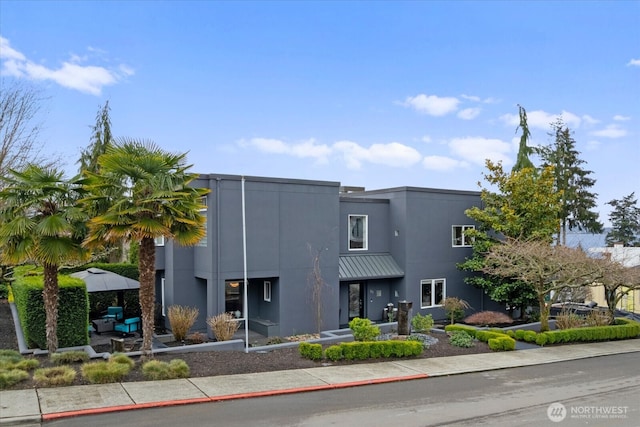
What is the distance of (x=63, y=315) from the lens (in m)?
14.6

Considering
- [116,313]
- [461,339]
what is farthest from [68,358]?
[461,339]

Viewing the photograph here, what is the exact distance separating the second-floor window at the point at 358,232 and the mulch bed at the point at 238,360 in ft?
23.0

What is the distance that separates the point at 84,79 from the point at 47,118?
4.60 meters

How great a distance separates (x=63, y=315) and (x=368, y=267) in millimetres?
12479

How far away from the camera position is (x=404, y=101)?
2850cm

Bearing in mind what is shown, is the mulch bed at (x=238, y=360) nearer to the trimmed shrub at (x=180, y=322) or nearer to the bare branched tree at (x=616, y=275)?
the trimmed shrub at (x=180, y=322)

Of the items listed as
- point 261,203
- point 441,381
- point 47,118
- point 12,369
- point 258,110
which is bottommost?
point 441,381

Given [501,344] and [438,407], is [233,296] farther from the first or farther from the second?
[438,407]

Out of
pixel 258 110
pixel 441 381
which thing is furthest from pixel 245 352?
pixel 258 110

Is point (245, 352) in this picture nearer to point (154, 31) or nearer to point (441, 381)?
point (441, 381)

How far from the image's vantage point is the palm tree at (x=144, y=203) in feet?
41.8

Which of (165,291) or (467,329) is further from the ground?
(165,291)

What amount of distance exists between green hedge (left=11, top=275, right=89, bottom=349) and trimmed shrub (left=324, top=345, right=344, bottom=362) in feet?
23.5

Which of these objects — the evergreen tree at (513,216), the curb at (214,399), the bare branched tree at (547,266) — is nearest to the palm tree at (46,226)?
the curb at (214,399)
